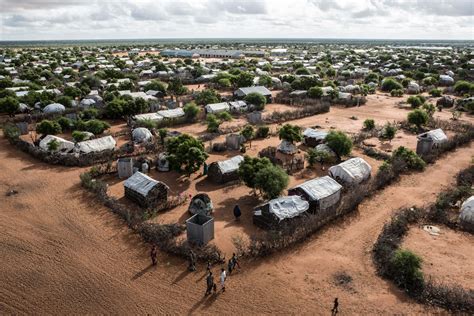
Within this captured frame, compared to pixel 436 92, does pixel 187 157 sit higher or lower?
lower

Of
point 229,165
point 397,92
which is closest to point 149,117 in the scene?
point 229,165

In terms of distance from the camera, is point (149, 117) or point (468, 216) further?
point (149, 117)

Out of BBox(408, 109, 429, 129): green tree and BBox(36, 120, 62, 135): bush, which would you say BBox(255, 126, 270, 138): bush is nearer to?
BBox(408, 109, 429, 129): green tree

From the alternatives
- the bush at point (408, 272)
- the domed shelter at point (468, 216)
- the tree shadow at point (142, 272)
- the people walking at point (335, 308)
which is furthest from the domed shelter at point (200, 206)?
the domed shelter at point (468, 216)

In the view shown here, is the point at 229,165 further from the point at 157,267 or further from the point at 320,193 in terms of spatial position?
the point at 157,267

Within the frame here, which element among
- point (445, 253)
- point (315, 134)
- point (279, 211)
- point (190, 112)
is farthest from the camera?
point (190, 112)

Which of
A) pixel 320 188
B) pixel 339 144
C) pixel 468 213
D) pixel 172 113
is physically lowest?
pixel 468 213

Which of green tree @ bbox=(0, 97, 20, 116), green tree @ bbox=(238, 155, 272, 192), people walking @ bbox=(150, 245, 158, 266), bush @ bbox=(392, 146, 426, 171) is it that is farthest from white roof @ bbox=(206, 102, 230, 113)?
people walking @ bbox=(150, 245, 158, 266)
